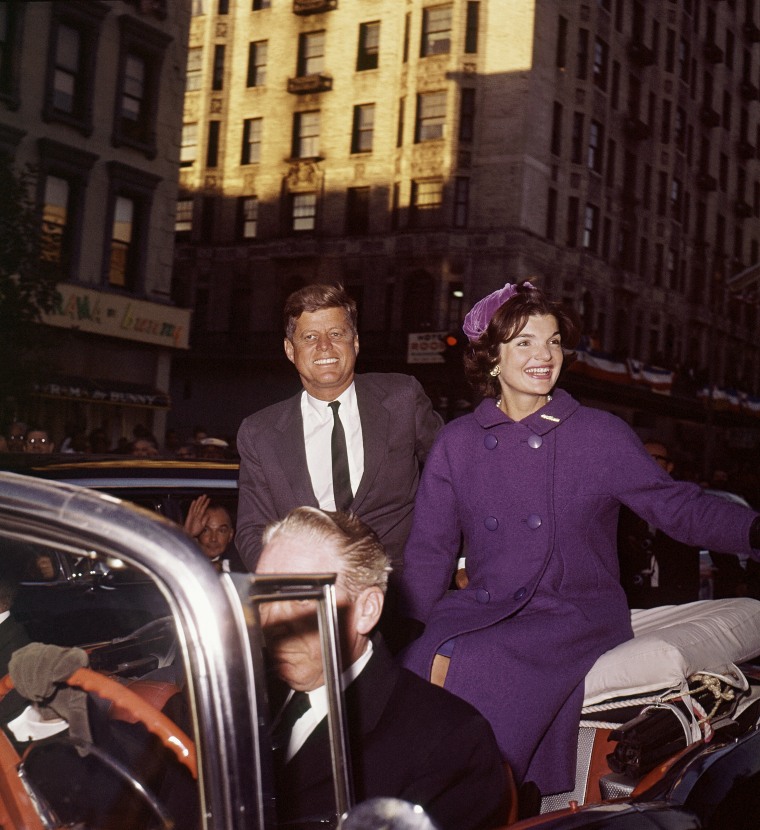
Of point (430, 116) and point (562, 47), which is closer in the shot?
point (430, 116)

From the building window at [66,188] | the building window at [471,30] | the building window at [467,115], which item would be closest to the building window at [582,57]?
the building window at [471,30]

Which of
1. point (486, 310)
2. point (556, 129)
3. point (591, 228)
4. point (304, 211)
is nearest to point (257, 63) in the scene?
point (304, 211)

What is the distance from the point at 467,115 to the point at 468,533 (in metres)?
39.1

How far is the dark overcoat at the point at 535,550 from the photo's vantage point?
299 centimetres

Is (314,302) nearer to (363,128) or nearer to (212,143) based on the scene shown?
(363,128)

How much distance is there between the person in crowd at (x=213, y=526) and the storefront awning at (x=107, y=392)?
1987 centimetres

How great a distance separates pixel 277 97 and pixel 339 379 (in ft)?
140

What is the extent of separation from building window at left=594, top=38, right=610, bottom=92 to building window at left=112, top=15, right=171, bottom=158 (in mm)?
23223

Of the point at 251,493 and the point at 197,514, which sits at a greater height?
the point at 251,493

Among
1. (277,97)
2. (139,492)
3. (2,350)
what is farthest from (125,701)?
(277,97)

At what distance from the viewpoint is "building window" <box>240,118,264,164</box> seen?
148 feet

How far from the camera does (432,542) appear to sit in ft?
11.7

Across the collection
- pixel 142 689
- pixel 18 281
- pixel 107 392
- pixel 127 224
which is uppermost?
pixel 127 224

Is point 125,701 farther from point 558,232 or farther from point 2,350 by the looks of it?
point 558,232
